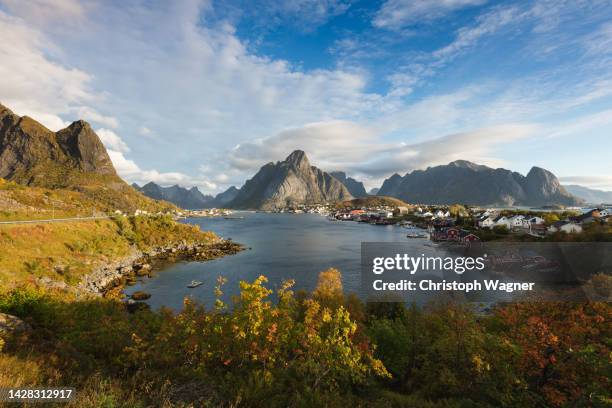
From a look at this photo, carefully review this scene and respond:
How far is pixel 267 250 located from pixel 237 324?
210 ft

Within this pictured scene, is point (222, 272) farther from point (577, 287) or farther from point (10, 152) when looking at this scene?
point (10, 152)

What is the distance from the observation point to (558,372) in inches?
411

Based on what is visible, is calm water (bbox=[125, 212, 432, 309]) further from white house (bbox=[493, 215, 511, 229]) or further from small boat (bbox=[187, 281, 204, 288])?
white house (bbox=[493, 215, 511, 229])

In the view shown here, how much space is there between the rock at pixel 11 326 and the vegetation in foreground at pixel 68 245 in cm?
1042

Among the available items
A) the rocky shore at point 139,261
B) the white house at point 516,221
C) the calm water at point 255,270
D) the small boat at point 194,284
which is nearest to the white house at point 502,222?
the white house at point 516,221

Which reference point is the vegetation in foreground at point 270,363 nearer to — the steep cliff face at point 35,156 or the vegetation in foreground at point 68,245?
the vegetation in foreground at point 68,245

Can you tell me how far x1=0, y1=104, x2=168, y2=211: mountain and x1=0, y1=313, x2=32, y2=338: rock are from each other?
15906cm

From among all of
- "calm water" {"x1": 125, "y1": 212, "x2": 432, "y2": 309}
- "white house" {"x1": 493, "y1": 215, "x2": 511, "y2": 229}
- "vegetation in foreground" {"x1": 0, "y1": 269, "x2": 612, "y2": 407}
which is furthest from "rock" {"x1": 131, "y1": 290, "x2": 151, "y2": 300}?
"white house" {"x1": 493, "y1": 215, "x2": 511, "y2": 229}

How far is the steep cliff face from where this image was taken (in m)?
164

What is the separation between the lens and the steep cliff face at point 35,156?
164 meters

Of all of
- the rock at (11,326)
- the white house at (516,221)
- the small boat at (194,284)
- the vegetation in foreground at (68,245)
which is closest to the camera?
the rock at (11,326)

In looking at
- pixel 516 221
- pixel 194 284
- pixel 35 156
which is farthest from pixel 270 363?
pixel 35 156

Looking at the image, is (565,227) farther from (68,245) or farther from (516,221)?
(68,245)

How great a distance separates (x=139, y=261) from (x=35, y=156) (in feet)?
640
